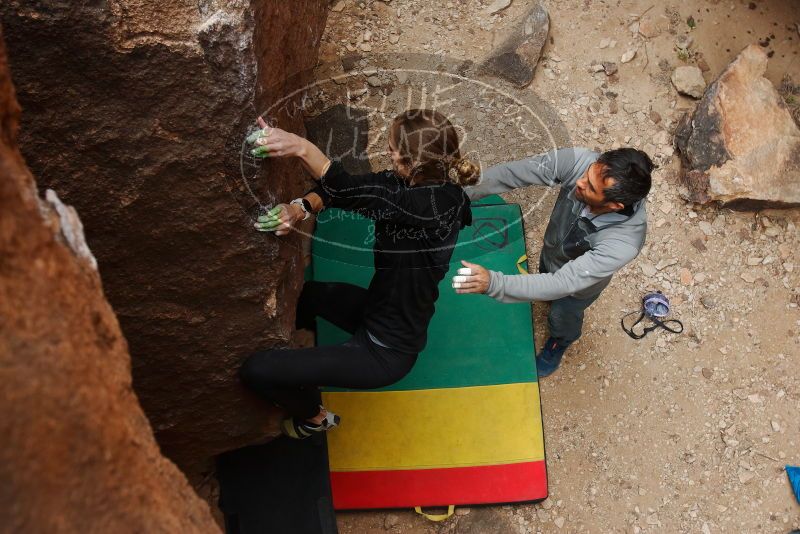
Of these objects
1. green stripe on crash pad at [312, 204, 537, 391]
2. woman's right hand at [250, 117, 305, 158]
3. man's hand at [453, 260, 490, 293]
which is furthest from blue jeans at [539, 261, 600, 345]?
woman's right hand at [250, 117, 305, 158]

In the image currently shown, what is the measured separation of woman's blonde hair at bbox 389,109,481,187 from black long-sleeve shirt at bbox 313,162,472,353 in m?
0.05

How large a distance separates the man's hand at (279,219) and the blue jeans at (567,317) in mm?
1232

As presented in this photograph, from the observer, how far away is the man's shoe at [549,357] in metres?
3.44

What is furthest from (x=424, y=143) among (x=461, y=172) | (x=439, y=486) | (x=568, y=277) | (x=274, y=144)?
(x=439, y=486)

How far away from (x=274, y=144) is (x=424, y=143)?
467 millimetres

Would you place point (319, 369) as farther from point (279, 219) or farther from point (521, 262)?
point (521, 262)

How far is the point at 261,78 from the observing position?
7.58ft

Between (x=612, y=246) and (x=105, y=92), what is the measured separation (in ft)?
5.68

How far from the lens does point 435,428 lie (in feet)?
11.1

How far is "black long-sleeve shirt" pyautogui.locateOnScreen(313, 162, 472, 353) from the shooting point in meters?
2.32

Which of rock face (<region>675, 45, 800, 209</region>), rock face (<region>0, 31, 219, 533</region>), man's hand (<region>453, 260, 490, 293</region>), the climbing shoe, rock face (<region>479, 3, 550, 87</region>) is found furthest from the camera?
rock face (<region>479, 3, 550, 87</region>)

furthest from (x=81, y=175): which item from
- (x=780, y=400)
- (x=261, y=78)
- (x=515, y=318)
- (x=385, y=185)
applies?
(x=780, y=400)

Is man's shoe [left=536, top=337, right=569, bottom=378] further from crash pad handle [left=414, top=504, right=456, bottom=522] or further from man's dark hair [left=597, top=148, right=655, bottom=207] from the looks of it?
man's dark hair [left=597, top=148, right=655, bottom=207]

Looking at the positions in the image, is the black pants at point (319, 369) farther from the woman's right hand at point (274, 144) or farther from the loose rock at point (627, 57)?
the loose rock at point (627, 57)
